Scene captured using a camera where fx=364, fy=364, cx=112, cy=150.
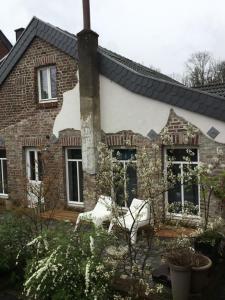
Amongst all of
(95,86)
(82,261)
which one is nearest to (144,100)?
(95,86)

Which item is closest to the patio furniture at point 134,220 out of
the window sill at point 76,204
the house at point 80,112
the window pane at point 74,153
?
the house at point 80,112

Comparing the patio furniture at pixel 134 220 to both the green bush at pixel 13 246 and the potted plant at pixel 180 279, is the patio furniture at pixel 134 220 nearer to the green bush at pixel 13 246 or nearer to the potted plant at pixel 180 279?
the potted plant at pixel 180 279

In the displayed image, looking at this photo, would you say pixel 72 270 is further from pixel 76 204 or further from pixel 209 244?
pixel 76 204

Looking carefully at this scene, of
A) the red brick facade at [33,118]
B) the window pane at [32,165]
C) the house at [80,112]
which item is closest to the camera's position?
the house at [80,112]

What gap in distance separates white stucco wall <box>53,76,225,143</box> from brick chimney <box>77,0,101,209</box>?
24cm

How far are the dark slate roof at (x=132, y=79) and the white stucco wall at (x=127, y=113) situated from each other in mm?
163

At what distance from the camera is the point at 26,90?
1216 centimetres

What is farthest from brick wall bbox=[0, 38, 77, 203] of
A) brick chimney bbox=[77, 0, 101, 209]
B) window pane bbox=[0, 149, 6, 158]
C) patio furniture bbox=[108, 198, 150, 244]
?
patio furniture bbox=[108, 198, 150, 244]

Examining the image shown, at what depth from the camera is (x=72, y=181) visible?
11.5 metres

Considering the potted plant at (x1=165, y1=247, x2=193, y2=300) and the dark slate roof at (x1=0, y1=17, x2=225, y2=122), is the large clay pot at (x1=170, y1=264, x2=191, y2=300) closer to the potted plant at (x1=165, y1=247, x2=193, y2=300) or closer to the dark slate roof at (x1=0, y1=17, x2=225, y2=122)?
the potted plant at (x1=165, y1=247, x2=193, y2=300)

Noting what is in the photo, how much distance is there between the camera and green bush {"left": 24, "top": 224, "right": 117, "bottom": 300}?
15.4 ft

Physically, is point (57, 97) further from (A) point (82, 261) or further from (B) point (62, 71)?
(A) point (82, 261)

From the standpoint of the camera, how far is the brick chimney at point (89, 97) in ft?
33.1

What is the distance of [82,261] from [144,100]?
541 centimetres
